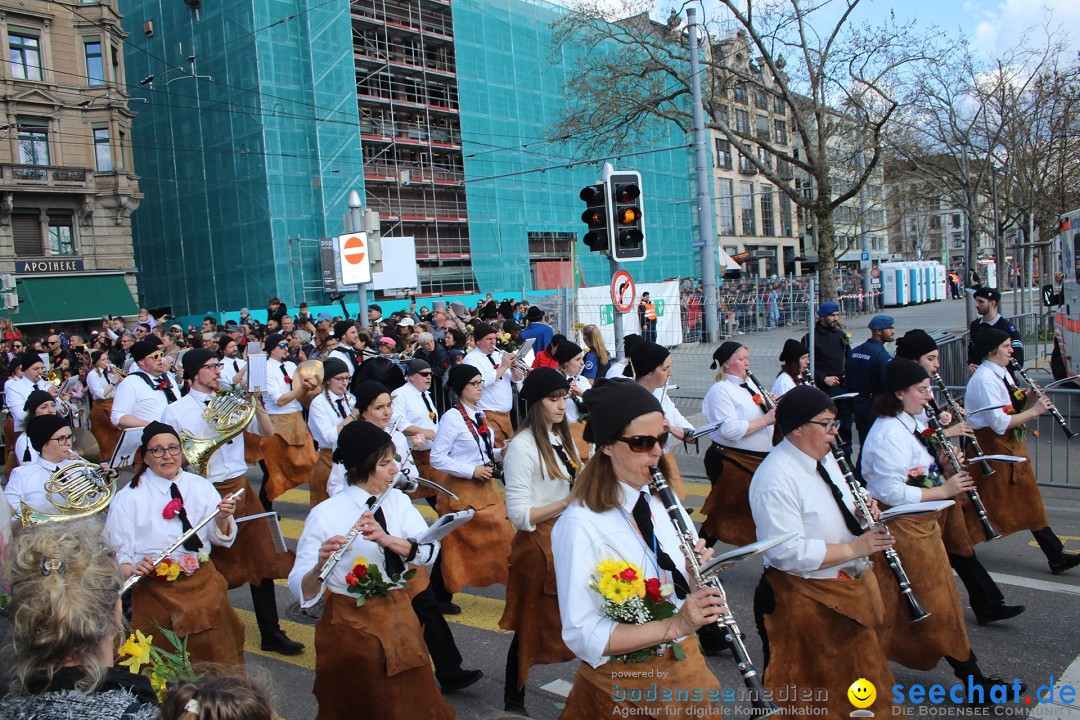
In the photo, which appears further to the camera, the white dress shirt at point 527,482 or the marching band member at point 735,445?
the marching band member at point 735,445

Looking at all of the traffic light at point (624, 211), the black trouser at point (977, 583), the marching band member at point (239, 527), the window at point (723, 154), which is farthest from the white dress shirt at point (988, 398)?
the window at point (723, 154)

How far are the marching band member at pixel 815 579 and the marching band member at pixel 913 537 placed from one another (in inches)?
20.1

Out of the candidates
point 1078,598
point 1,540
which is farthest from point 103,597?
point 1078,598

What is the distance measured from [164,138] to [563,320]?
3014cm

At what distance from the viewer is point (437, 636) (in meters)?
4.94

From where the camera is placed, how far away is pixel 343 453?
13.7 feet

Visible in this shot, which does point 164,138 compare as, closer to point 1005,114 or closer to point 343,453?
point 1005,114

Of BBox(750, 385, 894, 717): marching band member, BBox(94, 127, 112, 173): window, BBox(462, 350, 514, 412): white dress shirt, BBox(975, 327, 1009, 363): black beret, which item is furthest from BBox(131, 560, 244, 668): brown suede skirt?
BBox(94, 127, 112, 173): window

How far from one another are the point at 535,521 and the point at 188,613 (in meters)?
1.84

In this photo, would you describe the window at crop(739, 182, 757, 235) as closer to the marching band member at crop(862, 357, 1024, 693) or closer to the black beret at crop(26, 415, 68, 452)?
the marching band member at crop(862, 357, 1024, 693)

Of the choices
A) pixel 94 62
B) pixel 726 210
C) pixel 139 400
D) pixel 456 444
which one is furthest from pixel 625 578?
pixel 726 210

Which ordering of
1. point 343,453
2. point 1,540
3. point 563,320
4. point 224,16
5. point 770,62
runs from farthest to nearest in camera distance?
point 224,16, point 770,62, point 563,320, point 343,453, point 1,540

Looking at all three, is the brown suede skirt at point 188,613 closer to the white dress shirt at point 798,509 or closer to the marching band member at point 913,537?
the white dress shirt at point 798,509

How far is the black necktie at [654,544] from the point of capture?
3.01m
